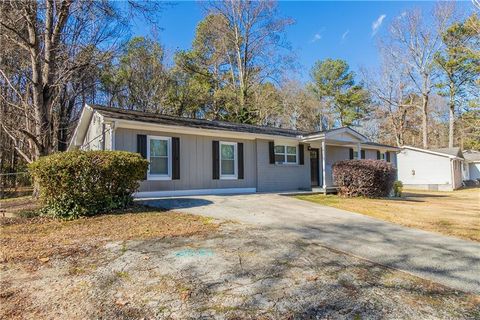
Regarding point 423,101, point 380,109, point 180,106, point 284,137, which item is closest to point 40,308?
point 284,137

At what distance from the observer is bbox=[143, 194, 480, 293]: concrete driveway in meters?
4.07

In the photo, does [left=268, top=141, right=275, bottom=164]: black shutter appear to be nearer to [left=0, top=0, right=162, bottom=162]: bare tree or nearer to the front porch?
the front porch

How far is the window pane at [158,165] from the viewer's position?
10688 mm

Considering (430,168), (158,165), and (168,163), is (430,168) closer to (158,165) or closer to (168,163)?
(168,163)

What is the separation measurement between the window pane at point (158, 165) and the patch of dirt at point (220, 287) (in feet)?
20.3

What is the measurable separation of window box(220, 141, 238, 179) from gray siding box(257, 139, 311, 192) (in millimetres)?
1299

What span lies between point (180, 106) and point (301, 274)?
25.1 metres

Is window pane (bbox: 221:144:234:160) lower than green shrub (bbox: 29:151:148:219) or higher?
higher

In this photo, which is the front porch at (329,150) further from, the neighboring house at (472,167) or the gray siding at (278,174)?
the neighboring house at (472,167)

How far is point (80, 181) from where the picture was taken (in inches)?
275

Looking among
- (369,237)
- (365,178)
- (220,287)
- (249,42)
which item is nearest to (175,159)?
(369,237)

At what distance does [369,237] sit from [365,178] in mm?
7335

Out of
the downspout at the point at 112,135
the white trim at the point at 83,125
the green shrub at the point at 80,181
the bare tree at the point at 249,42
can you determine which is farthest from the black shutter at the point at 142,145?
the bare tree at the point at 249,42

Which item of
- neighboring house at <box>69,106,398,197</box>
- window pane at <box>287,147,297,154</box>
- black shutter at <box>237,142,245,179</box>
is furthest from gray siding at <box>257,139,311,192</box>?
black shutter at <box>237,142,245,179</box>
